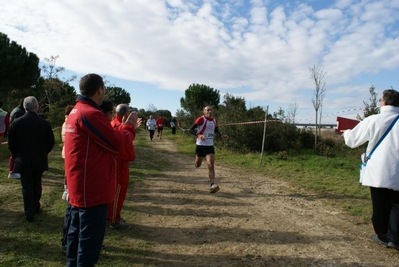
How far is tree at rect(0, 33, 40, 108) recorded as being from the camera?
18.9 m

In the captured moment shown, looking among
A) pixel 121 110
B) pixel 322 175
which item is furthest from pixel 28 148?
pixel 322 175

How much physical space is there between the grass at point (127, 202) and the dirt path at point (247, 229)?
0.98 feet

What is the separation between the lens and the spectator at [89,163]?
2500 mm

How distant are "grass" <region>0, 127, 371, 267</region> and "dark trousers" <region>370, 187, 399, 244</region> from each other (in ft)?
3.22

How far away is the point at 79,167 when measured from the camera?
8.30ft

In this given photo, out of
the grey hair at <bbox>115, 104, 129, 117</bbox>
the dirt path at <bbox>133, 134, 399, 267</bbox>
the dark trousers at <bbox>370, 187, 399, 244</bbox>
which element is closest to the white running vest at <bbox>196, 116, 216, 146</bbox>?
the dirt path at <bbox>133, 134, 399, 267</bbox>

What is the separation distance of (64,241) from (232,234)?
229 centimetres

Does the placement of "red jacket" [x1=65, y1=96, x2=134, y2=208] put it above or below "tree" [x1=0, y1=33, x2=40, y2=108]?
below

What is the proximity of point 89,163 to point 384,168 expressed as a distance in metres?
3.65

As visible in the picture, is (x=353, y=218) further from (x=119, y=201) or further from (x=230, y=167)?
(x=230, y=167)

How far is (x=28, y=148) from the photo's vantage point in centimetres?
473

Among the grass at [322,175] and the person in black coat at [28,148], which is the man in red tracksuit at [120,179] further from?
the grass at [322,175]

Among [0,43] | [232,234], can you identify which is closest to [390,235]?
[232,234]

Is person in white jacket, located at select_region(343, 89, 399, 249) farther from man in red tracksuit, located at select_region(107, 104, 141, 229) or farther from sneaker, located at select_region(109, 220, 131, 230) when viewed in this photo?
sneaker, located at select_region(109, 220, 131, 230)
